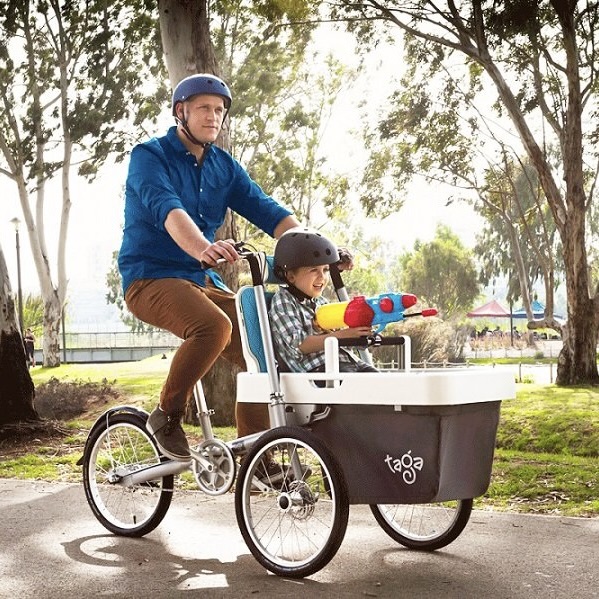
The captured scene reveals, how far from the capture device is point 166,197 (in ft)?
15.8

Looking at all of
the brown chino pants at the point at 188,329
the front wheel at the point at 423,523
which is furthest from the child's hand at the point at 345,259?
the front wheel at the point at 423,523

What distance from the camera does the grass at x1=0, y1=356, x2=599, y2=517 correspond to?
7129 millimetres

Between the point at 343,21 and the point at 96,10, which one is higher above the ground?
the point at 96,10

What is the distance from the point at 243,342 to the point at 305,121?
2648 centimetres

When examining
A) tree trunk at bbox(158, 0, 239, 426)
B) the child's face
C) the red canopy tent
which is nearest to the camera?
the child's face

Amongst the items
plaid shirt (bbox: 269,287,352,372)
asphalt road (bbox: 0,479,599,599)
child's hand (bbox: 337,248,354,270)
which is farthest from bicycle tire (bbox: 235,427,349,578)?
child's hand (bbox: 337,248,354,270)

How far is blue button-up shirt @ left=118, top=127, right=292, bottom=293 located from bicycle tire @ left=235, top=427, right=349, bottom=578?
1.11 metres

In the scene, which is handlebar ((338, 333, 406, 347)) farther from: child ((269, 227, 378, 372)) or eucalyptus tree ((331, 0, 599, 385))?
eucalyptus tree ((331, 0, 599, 385))

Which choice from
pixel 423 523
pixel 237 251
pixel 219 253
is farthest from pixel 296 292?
pixel 423 523

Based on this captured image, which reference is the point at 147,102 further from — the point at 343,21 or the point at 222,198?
the point at 222,198

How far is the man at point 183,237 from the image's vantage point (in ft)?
16.0

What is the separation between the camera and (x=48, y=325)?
29766 millimetres

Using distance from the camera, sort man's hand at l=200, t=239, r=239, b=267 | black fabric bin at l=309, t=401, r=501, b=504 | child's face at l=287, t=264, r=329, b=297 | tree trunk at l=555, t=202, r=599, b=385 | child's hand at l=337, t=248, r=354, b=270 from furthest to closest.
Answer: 1. tree trunk at l=555, t=202, r=599, b=385
2. child's hand at l=337, t=248, r=354, b=270
3. child's face at l=287, t=264, r=329, b=297
4. man's hand at l=200, t=239, r=239, b=267
5. black fabric bin at l=309, t=401, r=501, b=504

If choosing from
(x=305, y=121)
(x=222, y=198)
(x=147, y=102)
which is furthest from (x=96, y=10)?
(x=222, y=198)
